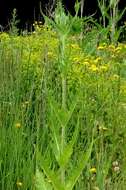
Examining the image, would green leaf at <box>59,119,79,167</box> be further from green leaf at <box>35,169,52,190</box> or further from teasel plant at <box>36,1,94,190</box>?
green leaf at <box>35,169,52,190</box>

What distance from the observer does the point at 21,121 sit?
11.0 feet

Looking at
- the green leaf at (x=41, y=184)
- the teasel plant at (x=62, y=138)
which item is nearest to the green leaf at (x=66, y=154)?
the teasel plant at (x=62, y=138)

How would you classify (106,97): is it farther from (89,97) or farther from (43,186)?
(43,186)

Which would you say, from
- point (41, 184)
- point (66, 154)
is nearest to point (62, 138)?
point (66, 154)

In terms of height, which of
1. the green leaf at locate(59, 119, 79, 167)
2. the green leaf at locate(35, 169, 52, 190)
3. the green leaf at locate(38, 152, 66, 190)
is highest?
the green leaf at locate(59, 119, 79, 167)

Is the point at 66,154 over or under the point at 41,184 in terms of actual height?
over

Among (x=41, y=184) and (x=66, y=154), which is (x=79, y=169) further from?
(x=41, y=184)

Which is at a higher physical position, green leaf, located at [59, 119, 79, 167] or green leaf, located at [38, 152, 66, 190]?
green leaf, located at [59, 119, 79, 167]

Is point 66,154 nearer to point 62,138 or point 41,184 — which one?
point 62,138

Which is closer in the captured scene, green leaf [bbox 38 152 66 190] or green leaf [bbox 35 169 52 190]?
green leaf [bbox 38 152 66 190]

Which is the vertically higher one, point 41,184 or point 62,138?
point 62,138

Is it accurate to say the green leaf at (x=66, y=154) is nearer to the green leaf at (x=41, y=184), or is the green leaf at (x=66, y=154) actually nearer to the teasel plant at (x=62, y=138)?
the teasel plant at (x=62, y=138)

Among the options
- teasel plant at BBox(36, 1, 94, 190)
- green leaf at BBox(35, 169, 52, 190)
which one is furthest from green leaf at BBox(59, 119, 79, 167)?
green leaf at BBox(35, 169, 52, 190)

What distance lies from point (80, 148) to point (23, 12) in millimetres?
10300
